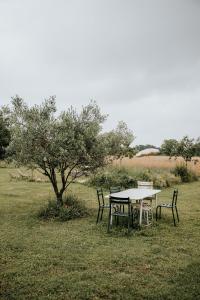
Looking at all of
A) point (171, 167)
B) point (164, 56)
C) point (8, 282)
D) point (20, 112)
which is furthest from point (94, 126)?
point (171, 167)

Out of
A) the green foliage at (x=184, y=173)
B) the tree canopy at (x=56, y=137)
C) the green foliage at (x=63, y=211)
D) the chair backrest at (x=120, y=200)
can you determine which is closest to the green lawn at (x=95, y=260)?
the green foliage at (x=63, y=211)

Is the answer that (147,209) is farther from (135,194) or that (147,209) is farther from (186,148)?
(186,148)

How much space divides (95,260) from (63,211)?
15.5 ft

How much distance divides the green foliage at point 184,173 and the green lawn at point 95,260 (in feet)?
43.0

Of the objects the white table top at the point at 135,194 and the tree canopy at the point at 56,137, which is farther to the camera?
the tree canopy at the point at 56,137

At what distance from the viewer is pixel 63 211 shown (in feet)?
38.5

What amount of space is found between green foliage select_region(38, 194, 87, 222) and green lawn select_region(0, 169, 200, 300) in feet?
1.44

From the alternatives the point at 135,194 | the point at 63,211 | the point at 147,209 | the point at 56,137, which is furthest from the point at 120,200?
the point at 56,137

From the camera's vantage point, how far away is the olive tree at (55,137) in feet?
37.3

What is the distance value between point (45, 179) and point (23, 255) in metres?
17.2

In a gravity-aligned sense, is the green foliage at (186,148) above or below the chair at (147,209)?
above

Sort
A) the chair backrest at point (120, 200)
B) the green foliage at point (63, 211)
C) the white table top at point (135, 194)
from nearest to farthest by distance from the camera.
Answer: the chair backrest at point (120, 200)
the white table top at point (135, 194)
the green foliage at point (63, 211)

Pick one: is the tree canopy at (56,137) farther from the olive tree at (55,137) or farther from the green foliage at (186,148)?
the green foliage at (186,148)

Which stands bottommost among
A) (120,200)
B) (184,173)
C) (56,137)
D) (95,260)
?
(95,260)
